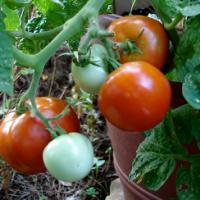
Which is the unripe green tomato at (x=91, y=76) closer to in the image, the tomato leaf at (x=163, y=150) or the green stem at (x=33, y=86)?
the green stem at (x=33, y=86)

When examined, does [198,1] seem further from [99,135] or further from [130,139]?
[99,135]

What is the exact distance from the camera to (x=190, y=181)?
650 mm

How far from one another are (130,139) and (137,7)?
0.29m

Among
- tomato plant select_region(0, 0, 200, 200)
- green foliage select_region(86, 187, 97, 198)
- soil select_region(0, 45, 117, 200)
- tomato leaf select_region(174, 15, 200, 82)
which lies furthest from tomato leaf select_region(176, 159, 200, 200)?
green foliage select_region(86, 187, 97, 198)

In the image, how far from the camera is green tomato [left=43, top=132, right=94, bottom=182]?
515 millimetres

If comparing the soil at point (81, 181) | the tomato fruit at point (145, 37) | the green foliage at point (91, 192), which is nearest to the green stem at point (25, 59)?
the tomato fruit at point (145, 37)

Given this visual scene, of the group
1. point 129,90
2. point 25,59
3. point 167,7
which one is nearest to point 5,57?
point 25,59

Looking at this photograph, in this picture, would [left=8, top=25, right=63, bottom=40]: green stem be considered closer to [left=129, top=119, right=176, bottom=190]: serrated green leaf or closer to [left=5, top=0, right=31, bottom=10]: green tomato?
[left=5, top=0, right=31, bottom=10]: green tomato

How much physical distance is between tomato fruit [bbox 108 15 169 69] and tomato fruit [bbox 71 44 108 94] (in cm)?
4

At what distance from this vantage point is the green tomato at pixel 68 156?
20.3 inches

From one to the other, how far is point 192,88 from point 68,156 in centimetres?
16

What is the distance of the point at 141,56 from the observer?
588 mm

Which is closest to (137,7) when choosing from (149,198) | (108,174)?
(149,198)

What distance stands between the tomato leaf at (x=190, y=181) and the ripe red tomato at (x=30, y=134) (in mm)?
163
